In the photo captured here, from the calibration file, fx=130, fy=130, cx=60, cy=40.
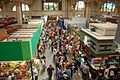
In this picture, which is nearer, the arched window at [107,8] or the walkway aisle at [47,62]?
the walkway aisle at [47,62]

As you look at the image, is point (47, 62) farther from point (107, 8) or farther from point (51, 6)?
point (107, 8)

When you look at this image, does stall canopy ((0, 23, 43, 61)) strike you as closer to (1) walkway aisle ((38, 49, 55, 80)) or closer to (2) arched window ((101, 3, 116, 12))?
(1) walkway aisle ((38, 49, 55, 80))

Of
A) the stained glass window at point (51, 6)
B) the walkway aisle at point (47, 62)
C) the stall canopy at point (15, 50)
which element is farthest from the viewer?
the stained glass window at point (51, 6)

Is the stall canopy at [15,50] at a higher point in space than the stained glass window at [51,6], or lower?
lower

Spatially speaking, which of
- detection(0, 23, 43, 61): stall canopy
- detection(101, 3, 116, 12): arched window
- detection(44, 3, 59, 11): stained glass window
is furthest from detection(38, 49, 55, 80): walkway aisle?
detection(101, 3, 116, 12): arched window

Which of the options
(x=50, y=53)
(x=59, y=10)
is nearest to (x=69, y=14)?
(x=59, y=10)

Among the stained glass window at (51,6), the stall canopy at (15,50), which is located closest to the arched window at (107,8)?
the stained glass window at (51,6)

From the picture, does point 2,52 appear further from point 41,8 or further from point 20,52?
point 41,8

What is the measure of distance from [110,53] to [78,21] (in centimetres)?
1103

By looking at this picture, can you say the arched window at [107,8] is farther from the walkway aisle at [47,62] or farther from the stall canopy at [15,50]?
the stall canopy at [15,50]

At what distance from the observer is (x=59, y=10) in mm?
35562

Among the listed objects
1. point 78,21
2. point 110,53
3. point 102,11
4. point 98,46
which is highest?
point 102,11

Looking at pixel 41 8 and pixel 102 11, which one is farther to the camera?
pixel 102 11

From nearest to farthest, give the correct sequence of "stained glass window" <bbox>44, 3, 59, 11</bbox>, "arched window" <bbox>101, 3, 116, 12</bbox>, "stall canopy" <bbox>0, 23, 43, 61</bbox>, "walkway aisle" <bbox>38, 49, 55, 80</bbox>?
"stall canopy" <bbox>0, 23, 43, 61</bbox> < "walkway aisle" <bbox>38, 49, 55, 80</bbox> < "arched window" <bbox>101, 3, 116, 12</bbox> < "stained glass window" <bbox>44, 3, 59, 11</bbox>
